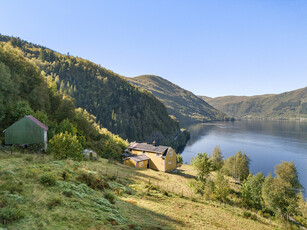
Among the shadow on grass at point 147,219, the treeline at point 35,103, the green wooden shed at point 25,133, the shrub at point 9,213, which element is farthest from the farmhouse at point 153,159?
the shrub at point 9,213

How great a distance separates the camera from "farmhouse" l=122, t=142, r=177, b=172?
60062 mm

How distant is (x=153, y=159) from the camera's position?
63.5 metres

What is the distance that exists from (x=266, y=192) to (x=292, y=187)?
28.2 ft

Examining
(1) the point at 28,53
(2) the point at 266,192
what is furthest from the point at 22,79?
(1) the point at 28,53

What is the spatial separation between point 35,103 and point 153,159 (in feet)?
136

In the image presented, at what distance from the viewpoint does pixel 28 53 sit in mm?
190875

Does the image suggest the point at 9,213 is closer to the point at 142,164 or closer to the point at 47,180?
the point at 47,180

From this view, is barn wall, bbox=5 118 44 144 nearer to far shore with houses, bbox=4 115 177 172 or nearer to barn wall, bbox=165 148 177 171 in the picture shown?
far shore with houses, bbox=4 115 177 172

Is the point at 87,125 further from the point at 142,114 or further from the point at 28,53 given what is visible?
the point at 28,53

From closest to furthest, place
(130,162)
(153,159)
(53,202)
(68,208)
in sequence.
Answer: (53,202), (68,208), (130,162), (153,159)

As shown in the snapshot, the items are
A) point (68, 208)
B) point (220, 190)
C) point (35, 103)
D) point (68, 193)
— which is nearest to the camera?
point (68, 208)

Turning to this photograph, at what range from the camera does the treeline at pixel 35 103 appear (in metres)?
40.8

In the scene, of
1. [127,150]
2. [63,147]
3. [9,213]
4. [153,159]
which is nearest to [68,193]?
[9,213]

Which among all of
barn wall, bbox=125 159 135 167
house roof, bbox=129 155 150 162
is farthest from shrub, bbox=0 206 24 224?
barn wall, bbox=125 159 135 167
